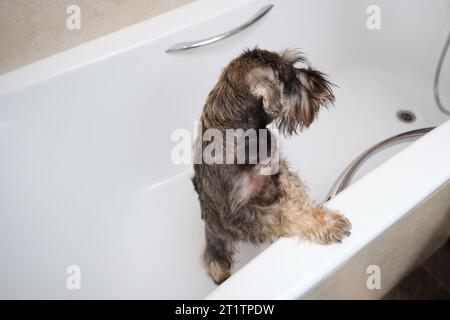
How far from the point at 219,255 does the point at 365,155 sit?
737 mm

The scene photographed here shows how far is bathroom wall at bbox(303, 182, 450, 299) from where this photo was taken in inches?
31.0

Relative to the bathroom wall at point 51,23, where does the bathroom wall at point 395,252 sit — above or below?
below

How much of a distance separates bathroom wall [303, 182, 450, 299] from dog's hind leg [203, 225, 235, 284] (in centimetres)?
39

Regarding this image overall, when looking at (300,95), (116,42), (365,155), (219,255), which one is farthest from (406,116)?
(116,42)

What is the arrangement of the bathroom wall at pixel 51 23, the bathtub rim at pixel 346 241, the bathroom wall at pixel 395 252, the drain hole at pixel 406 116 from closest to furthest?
1. the bathtub rim at pixel 346 241
2. the bathroom wall at pixel 395 252
3. the bathroom wall at pixel 51 23
4. the drain hole at pixel 406 116

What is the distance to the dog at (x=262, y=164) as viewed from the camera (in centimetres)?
82

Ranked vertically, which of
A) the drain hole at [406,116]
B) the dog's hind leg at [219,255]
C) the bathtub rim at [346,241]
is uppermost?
the drain hole at [406,116]

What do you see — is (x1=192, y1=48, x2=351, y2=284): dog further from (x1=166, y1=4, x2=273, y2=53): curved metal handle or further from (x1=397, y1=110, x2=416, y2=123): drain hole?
(x1=397, y1=110, x2=416, y2=123): drain hole

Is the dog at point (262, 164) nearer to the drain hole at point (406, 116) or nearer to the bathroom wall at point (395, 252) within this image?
the bathroom wall at point (395, 252)

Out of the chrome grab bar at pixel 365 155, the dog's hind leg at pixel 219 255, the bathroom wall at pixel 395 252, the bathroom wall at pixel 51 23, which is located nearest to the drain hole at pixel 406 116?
the chrome grab bar at pixel 365 155

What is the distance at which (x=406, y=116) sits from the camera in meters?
1.63

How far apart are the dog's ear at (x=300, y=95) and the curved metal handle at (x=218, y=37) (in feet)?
1.55

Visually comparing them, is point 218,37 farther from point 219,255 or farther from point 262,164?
point 219,255

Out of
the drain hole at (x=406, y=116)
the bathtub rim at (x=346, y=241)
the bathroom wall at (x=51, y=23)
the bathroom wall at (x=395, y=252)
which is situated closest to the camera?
the bathtub rim at (x=346, y=241)
